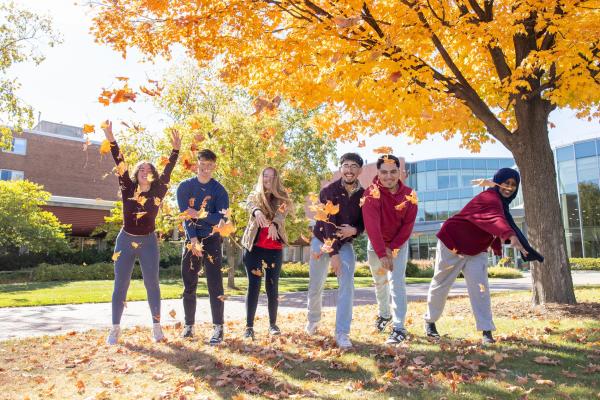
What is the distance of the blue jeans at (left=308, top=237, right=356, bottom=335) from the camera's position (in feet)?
15.0

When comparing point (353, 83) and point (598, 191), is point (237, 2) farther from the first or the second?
point (598, 191)

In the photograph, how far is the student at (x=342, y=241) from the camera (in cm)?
459

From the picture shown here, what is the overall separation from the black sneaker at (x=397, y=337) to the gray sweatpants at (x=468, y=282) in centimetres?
50

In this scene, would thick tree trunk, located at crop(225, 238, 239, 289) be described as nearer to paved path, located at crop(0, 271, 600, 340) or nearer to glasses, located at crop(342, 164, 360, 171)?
paved path, located at crop(0, 271, 600, 340)

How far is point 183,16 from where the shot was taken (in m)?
6.47

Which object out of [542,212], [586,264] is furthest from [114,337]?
[586,264]

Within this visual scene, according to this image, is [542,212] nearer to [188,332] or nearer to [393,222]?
[393,222]

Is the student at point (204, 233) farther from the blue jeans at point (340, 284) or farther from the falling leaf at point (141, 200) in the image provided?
the blue jeans at point (340, 284)

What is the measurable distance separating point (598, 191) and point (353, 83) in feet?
99.2

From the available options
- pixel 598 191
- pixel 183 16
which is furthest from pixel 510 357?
pixel 598 191

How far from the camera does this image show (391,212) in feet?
15.9

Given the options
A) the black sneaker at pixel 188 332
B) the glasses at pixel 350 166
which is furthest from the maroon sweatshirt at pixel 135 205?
the glasses at pixel 350 166

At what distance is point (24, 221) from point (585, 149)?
3315cm

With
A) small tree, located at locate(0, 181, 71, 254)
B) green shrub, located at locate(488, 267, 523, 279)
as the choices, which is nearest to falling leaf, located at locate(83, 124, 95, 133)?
small tree, located at locate(0, 181, 71, 254)
